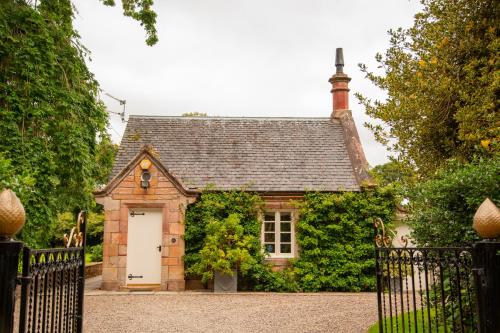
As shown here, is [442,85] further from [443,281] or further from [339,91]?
[339,91]

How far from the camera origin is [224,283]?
1422cm

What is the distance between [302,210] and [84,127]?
7388 mm

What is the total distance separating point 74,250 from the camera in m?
4.74

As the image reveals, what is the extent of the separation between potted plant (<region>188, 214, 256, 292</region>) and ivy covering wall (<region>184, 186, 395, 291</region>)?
0.42 m

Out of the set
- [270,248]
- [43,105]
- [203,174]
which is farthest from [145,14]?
[270,248]

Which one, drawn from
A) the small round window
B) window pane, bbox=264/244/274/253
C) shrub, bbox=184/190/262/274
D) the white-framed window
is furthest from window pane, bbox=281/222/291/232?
the small round window

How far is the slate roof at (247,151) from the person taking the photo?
52.3 feet

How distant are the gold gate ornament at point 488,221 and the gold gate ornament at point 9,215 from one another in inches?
147

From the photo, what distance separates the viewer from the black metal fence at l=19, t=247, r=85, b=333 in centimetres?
347

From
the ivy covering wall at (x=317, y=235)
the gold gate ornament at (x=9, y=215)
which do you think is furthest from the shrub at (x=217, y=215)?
the gold gate ornament at (x=9, y=215)

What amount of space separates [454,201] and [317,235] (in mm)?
9562

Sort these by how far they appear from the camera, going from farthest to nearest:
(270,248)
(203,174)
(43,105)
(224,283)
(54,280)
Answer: (203,174) → (270,248) → (224,283) → (43,105) → (54,280)

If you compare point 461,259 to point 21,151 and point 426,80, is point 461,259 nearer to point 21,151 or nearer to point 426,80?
point 426,80

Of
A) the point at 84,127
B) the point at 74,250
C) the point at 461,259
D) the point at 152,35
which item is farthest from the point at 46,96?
the point at 461,259
